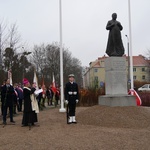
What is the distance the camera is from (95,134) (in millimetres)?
8547

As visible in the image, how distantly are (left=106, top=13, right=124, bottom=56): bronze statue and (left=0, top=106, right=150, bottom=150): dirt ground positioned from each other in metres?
2.94

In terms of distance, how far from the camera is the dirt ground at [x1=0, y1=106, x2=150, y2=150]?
23.5ft

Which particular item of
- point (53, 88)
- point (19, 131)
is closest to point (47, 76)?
point (53, 88)

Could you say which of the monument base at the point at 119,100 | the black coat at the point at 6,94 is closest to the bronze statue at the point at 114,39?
the monument base at the point at 119,100

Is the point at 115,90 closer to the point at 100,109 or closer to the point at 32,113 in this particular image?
the point at 100,109

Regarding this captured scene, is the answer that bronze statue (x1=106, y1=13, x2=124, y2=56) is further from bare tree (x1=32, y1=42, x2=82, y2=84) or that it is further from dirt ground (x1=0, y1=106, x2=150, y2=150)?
bare tree (x1=32, y1=42, x2=82, y2=84)

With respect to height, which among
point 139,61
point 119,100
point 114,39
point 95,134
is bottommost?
point 95,134

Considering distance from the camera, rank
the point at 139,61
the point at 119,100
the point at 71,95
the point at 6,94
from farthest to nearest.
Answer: the point at 139,61 → the point at 119,100 → the point at 6,94 → the point at 71,95

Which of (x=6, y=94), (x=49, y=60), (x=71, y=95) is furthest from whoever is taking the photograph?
(x=49, y=60)

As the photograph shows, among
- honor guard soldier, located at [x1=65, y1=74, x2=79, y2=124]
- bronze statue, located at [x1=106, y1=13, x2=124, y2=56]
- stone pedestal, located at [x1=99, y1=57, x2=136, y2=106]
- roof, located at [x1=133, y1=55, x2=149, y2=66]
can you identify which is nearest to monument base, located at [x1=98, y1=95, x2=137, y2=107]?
stone pedestal, located at [x1=99, y1=57, x2=136, y2=106]

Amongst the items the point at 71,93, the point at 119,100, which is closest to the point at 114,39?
the point at 119,100

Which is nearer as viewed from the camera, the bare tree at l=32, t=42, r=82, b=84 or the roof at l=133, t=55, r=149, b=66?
the bare tree at l=32, t=42, r=82, b=84

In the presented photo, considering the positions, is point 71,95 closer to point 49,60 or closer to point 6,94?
point 6,94

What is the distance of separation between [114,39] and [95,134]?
20.0ft
